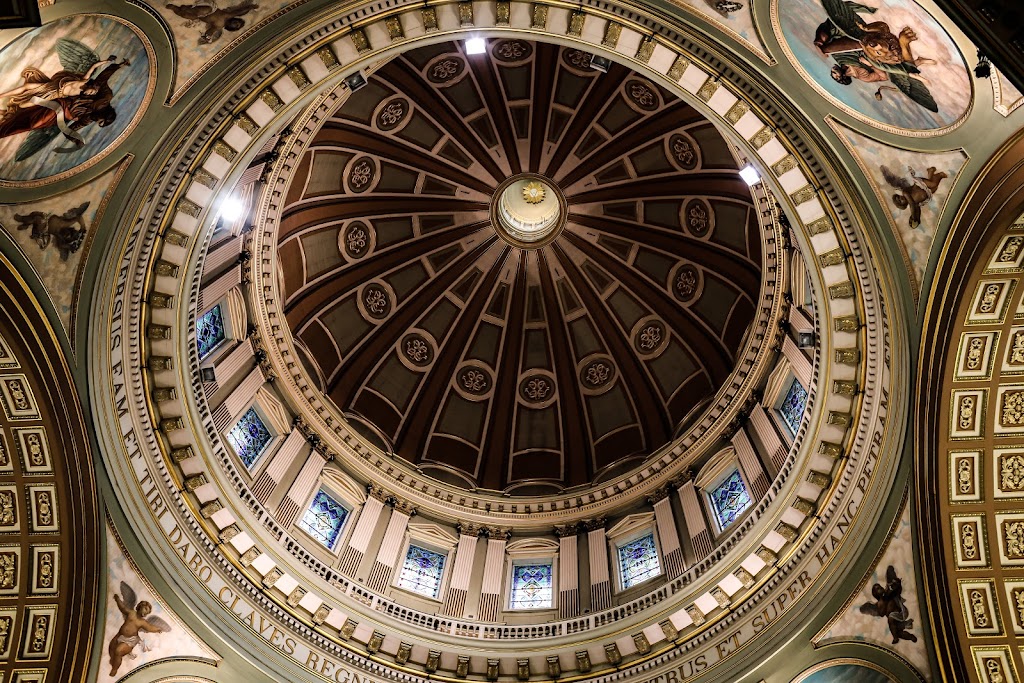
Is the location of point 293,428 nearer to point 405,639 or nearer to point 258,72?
point 405,639

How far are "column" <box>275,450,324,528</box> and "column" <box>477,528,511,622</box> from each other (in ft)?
16.1

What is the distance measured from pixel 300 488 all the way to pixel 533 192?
1442cm

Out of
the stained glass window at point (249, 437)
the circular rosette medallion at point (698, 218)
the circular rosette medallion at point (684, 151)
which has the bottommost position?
the stained glass window at point (249, 437)

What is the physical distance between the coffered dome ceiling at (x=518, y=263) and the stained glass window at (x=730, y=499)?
394 centimetres

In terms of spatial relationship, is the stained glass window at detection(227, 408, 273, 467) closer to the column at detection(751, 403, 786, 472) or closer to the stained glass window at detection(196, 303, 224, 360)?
the stained glass window at detection(196, 303, 224, 360)

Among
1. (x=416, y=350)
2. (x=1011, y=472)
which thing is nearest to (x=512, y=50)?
(x=416, y=350)

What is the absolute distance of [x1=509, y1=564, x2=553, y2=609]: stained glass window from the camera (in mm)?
22156

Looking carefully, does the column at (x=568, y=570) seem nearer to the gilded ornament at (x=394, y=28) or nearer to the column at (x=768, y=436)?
the column at (x=768, y=436)

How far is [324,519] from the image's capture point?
2223cm

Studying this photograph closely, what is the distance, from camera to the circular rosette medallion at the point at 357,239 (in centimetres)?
2872

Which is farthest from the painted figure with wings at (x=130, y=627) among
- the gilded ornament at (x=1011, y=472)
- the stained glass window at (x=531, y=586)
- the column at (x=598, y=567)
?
the gilded ornament at (x=1011, y=472)

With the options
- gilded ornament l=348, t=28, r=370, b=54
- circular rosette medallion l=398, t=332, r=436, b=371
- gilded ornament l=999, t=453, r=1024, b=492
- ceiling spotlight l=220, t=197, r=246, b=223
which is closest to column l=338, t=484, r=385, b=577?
circular rosette medallion l=398, t=332, r=436, b=371

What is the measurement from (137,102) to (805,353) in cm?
1456

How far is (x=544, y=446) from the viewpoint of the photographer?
29.3 meters
